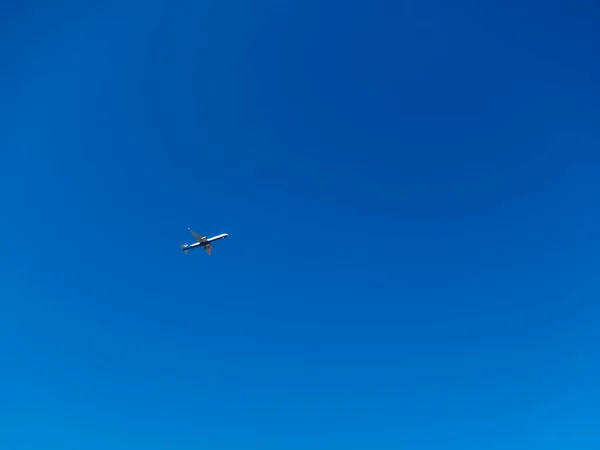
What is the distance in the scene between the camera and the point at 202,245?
308ft
